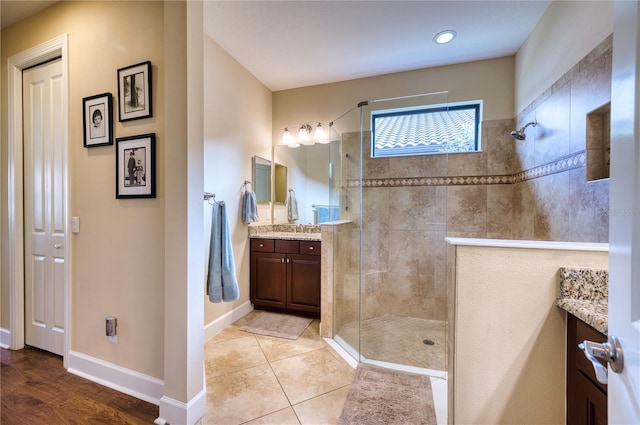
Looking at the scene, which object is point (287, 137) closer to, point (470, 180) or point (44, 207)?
point (470, 180)

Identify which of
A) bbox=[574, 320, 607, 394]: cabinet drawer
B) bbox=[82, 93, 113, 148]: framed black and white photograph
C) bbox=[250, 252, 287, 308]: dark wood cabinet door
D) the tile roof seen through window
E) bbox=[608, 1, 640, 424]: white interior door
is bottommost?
bbox=[250, 252, 287, 308]: dark wood cabinet door

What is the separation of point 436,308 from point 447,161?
1586 millimetres

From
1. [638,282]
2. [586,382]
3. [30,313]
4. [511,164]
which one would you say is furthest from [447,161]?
[30,313]

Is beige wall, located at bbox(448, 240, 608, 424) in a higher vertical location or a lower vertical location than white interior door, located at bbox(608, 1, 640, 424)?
lower

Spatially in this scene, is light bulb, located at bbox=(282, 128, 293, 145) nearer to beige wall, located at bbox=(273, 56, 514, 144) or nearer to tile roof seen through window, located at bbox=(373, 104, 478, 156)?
beige wall, located at bbox=(273, 56, 514, 144)

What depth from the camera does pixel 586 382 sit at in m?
0.89

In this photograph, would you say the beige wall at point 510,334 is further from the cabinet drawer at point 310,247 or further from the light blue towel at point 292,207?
the light blue towel at point 292,207

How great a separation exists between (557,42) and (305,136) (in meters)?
2.34

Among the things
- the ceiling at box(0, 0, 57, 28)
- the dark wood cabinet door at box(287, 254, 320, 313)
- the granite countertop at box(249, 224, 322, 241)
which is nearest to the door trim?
the ceiling at box(0, 0, 57, 28)

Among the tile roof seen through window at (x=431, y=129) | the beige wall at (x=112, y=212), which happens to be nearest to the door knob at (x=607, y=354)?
the beige wall at (x=112, y=212)

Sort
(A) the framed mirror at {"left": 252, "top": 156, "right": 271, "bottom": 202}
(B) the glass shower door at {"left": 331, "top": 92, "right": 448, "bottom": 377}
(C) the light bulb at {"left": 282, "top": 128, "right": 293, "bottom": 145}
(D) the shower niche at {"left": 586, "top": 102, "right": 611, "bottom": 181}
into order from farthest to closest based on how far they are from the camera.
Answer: (C) the light bulb at {"left": 282, "top": 128, "right": 293, "bottom": 145} < (A) the framed mirror at {"left": 252, "top": 156, "right": 271, "bottom": 202} < (B) the glass shower door at {"left": 331, "top": 92, "right": 448, "bottom": 377} < (D) the shower niche at {"left": 586, "top": 102, "right": 611, "bottom": 181}

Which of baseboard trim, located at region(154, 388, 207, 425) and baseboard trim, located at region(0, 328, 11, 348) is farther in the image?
baseboard trim, located at region(0, 328, 11, 348)

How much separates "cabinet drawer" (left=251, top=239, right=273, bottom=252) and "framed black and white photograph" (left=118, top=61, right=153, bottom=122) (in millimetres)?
1727

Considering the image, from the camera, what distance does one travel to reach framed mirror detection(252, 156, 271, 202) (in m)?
3.05
